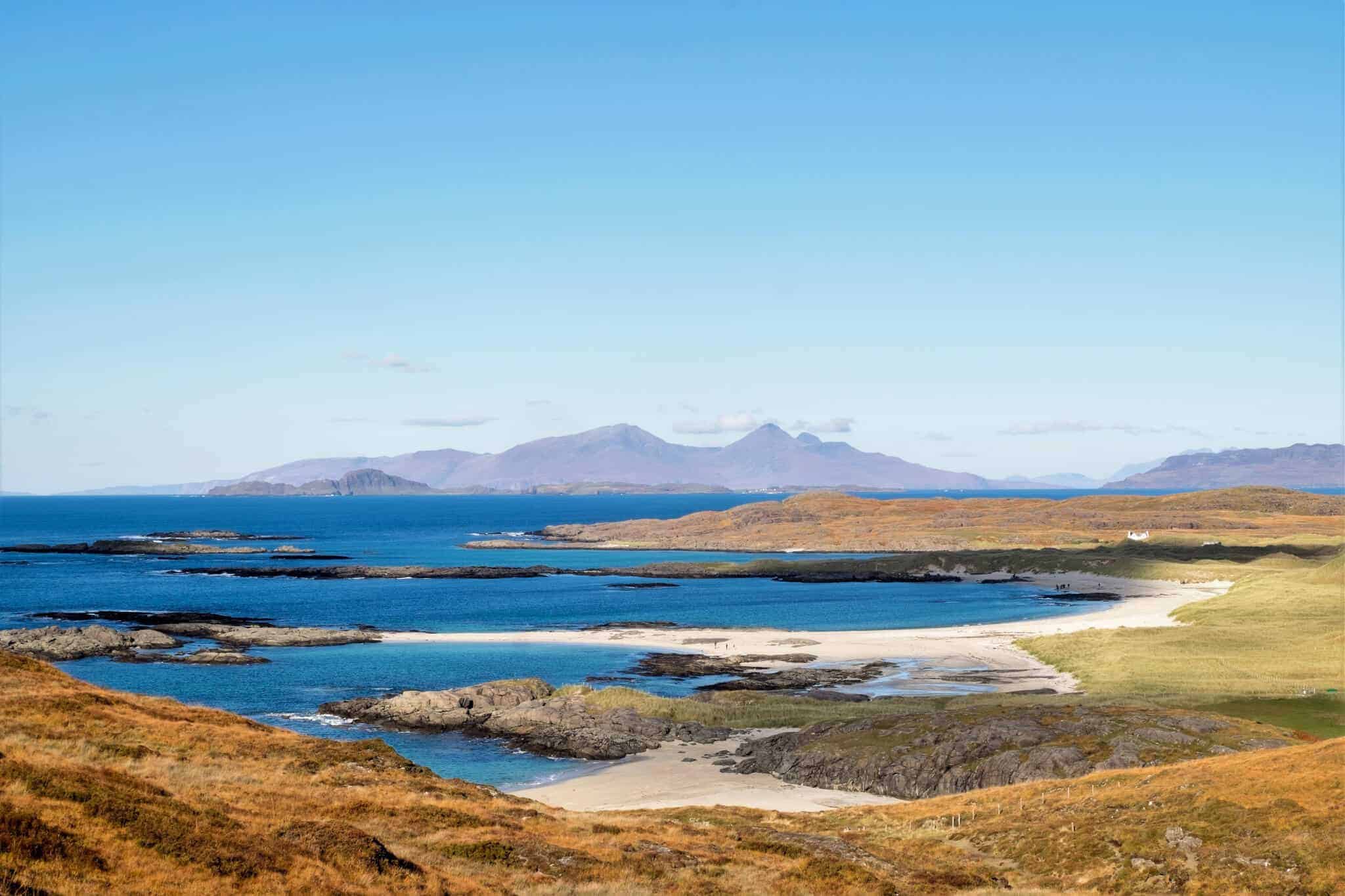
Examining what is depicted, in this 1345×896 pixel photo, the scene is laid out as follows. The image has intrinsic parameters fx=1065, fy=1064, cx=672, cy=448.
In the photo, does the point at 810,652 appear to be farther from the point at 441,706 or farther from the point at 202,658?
the point at 202,658

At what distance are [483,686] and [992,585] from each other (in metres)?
112

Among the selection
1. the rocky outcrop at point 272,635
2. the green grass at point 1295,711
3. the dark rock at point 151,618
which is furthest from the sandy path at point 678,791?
the dark rock at point 151,618

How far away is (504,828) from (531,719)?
117 feet

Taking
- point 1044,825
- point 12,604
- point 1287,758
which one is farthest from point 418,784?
point 12,604

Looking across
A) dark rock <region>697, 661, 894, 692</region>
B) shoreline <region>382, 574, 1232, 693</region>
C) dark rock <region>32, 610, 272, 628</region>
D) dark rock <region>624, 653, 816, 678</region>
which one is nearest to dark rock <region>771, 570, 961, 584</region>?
shoreline <region>382, 574, 1232, 693</region>

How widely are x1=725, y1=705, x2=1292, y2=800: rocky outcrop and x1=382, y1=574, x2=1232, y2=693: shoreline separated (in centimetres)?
2302

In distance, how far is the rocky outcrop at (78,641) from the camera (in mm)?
90125

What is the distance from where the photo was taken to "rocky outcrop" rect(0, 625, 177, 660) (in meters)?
90.1

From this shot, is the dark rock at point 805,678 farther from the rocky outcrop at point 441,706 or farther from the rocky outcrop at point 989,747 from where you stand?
the rocky outcrop at point 989,747

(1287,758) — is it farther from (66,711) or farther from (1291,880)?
(66,711)

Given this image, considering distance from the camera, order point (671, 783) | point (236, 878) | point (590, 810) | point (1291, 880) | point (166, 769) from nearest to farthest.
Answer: point (236, 878)
point (1291, 880)
point (166, 769)
point (590, 810)
point (671, 783)

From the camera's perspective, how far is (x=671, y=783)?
177 ft

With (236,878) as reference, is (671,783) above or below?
below

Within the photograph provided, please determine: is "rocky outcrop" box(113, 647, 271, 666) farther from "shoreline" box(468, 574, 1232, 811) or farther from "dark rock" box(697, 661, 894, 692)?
"dark rock" box(697, 661, 894, 692)
